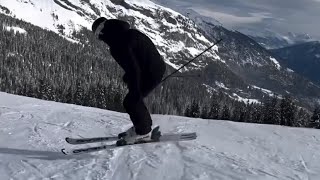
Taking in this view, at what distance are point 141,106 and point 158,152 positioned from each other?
1098 mm

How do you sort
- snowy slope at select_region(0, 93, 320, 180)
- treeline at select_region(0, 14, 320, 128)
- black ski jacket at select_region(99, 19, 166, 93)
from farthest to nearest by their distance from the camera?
treeline at select_region(0, 14, 320, 128)
black ski jacket at select_region(99, 19, 166, 93)
snowy slope at select_region(0, 93, 320, 180)

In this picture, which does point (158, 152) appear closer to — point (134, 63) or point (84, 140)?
point (84, 140)

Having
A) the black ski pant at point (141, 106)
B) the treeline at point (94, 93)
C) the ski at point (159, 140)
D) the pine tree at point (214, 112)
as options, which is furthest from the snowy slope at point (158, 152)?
the pine tree at point (214, 112)

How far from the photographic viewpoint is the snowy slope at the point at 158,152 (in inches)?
280

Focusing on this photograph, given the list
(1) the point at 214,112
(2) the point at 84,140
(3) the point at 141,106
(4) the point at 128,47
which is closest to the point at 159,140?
(3) the point at 141,106

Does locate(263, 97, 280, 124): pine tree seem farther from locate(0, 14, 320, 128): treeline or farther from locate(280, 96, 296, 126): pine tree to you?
locate(280, 96, 296, 126): pine tree

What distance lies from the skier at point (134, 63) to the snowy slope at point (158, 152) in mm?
538

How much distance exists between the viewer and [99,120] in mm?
12008

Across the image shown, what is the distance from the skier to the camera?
849cm

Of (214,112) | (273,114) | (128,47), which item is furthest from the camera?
(214,112)

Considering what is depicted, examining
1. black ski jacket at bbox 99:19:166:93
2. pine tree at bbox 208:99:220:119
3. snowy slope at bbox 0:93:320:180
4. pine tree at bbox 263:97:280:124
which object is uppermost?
black ski jacket at bbox 99:19:166:93

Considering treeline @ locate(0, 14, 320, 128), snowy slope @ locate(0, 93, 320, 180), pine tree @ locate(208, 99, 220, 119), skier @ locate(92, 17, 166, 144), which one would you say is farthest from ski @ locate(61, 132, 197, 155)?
pine tree @ locate(208, 99, 220, 119)

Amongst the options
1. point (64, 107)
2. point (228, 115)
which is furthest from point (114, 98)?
point (64, 107)

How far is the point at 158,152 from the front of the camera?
27.9 ft
